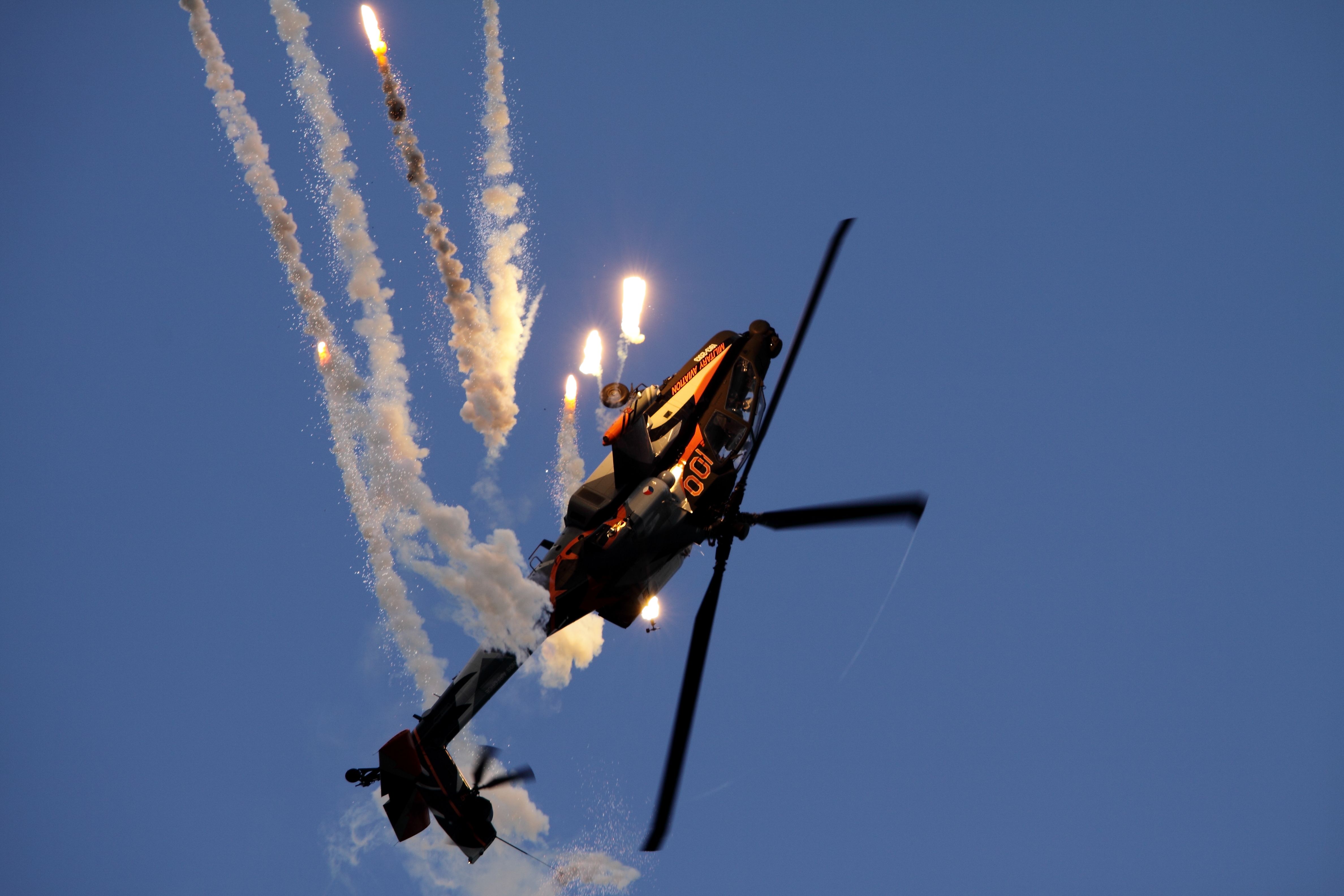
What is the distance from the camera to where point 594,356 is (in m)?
31.8

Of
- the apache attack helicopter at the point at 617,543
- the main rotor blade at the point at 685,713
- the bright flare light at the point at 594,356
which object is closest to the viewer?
the main rotor blade at the point at 685,713

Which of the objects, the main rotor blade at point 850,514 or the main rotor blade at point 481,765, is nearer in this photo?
the main rotor blade at point 850,514

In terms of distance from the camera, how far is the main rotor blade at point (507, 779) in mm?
26984

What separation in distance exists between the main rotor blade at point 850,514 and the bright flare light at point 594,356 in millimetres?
9391

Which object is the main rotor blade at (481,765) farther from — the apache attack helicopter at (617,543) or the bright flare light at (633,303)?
the bright flare light at (633,303)

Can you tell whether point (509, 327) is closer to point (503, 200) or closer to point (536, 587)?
point (503, 200)

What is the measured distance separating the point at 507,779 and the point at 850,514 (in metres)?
11.7

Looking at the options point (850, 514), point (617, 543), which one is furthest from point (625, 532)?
point (850, 514)

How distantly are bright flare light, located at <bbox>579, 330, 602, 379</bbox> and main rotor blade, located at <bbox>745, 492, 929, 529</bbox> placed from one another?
9391 millimetres

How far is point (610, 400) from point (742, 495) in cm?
531

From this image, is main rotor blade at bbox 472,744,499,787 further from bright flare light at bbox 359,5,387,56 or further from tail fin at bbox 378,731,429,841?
bright flare light at bbox 359,5,387,56

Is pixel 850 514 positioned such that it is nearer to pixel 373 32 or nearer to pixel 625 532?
pixel 625 532

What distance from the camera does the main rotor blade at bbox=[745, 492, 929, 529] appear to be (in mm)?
21734

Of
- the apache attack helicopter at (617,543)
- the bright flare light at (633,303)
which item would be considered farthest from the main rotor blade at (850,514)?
the bright flare light at (633,303)
